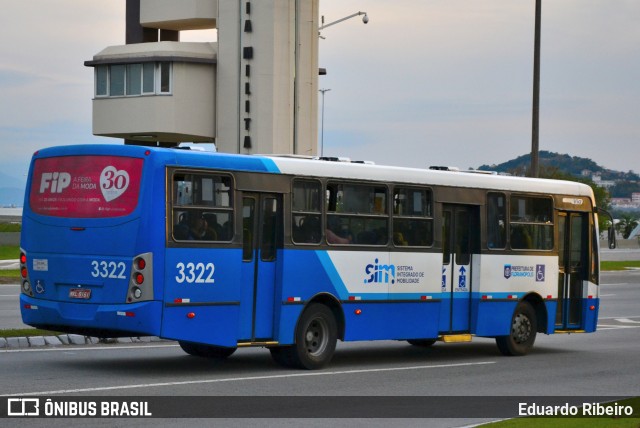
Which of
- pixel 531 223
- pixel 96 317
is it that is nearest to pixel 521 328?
pixel 531 223

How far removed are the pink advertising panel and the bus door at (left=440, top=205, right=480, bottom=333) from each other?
607cm

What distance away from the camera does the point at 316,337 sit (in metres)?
17.3

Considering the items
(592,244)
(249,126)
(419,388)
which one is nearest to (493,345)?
(592,244)

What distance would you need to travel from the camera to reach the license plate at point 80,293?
15.4 metres

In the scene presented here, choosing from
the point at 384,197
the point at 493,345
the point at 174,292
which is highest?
the point at 384,197

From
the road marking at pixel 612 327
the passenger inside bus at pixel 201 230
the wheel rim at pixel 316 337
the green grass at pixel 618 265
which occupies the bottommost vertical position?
the green grass at pixel 618 265

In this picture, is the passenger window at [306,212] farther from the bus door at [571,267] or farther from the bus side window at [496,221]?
the bus door at [571,267]

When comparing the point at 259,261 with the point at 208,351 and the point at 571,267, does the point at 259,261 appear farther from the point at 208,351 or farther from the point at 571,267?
the point at 571,267

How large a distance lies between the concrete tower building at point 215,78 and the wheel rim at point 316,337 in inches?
1571

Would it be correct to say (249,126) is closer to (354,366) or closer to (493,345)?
(493,345)

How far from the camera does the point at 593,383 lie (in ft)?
54.3

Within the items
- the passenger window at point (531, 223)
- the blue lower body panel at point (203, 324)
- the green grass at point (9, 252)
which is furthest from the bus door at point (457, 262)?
the green grass at point (9, 252)

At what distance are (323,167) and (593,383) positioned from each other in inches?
186

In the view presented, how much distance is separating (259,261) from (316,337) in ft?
5.10
